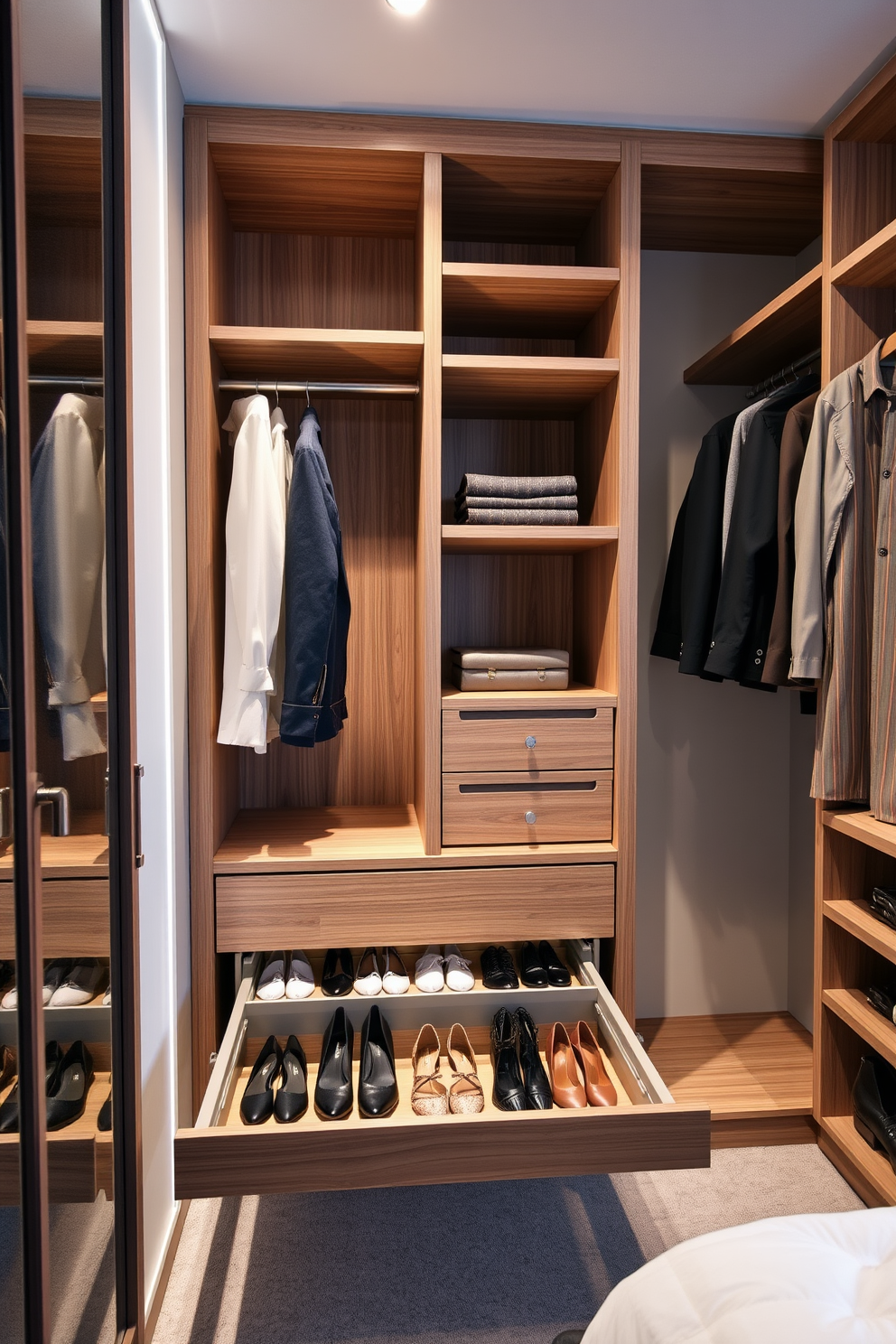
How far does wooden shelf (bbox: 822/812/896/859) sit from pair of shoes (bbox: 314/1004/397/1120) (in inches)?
44.0

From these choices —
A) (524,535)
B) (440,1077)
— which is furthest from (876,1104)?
(524,535)

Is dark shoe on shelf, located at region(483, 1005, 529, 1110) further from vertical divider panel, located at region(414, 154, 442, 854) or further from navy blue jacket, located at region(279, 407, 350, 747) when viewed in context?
navy blue jacket, located at region(279, 407, 350, 747)

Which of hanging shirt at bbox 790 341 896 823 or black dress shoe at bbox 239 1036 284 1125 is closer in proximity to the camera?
black dress shoe at bbox 239 1036 284 1125


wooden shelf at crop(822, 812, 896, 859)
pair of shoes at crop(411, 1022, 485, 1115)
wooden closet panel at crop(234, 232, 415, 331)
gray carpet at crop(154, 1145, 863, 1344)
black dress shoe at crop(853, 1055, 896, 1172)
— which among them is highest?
wooden closet panel at crop(234, 232, 415, 331)

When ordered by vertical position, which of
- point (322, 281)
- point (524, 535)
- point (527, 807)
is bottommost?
point (527, 807)

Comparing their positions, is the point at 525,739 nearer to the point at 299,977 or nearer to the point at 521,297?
the point at 299,977

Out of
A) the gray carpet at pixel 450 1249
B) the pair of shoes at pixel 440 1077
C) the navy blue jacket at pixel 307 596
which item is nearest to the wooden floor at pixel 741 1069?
the gray carpet at pixel 450 1249

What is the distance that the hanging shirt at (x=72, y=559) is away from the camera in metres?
1.00

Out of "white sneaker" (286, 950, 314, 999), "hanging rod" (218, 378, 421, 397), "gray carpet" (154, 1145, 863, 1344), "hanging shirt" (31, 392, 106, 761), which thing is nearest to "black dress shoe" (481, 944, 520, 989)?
"white sneaker" (286, 950, 314, 999)

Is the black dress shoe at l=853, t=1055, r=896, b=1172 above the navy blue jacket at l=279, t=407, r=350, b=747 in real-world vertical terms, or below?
below

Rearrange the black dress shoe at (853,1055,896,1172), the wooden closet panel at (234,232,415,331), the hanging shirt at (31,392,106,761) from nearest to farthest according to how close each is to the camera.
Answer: the hanging shirt at (31,392,106,761), the black dress shoe at (853,1055,896,1172), the wooden closet panel at (234,232,415,331)

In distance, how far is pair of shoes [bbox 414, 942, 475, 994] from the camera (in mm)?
1945

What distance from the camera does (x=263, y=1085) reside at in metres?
1.69

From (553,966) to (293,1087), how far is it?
2.25 ft
